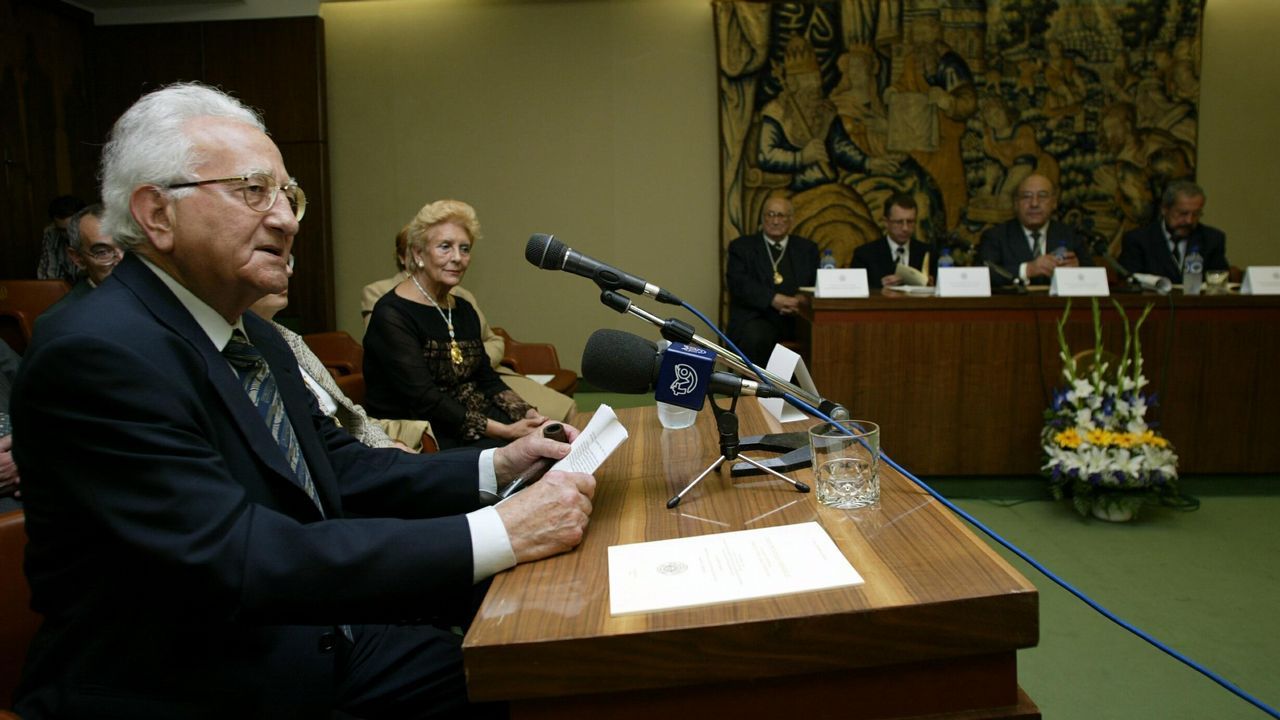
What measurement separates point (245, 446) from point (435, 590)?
359 mm

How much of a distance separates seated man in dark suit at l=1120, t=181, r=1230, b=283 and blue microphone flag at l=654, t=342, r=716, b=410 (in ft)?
16.9

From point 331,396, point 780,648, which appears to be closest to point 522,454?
point 780,648

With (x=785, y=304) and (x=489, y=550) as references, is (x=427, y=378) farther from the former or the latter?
(x=785, y=304)

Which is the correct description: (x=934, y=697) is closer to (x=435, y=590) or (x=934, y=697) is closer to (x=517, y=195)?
(x=435, y=590)

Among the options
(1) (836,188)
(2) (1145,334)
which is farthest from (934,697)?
(1) (836,188)

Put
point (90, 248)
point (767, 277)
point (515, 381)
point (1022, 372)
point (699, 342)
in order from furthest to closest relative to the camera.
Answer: point (767, 277), point (1022, 372), point (515, 381), point (90, 248), point (699, 342)

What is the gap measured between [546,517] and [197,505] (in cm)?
44

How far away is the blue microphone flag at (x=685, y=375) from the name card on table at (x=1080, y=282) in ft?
10.1

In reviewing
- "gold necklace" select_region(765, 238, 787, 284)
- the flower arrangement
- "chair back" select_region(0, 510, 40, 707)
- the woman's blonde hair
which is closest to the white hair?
"chair back" select_region(0, 510, 40, 707)

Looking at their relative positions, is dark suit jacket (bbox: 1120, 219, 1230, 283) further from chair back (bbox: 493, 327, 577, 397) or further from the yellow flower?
chair back (bbox: 493, 327, 577, 397)

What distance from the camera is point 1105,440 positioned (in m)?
3.45

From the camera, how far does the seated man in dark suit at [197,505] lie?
1.01 m

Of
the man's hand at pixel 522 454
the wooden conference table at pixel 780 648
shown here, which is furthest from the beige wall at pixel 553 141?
the wooden conference table at pixel 780 648

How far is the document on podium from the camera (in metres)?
1.00
